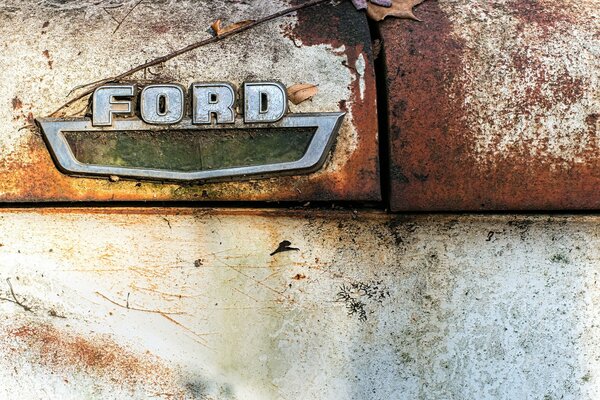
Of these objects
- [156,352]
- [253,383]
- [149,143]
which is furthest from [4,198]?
[253,383]

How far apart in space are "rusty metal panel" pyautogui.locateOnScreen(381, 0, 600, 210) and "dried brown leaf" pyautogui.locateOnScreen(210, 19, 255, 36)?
339 mm

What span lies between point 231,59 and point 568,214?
84cm

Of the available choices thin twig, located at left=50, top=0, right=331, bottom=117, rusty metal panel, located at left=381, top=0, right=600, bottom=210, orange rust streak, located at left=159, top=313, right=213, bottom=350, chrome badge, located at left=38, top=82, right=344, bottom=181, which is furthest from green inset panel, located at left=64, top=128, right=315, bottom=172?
orange rust streak, located at left=159, top=313, right=213, bottom=350

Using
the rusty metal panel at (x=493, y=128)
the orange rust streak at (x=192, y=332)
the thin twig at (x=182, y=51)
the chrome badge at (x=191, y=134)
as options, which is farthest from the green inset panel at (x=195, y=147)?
the orange rust streak at (x=192, y=332)

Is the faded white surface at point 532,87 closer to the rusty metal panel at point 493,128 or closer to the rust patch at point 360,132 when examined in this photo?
the rusty metal panel at point 493,128

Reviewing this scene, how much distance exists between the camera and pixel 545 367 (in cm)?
143

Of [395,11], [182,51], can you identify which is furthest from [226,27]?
[395,11]

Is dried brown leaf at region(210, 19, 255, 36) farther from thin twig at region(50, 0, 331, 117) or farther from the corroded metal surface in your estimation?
the corroded metal surface

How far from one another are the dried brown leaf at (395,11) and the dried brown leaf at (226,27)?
11.2 inches

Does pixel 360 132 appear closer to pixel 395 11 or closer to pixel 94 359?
pixel 395 11

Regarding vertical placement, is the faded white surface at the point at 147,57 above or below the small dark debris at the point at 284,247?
above

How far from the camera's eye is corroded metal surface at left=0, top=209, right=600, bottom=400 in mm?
1419

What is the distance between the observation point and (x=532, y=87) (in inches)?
53.9

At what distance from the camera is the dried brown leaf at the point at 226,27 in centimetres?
143
